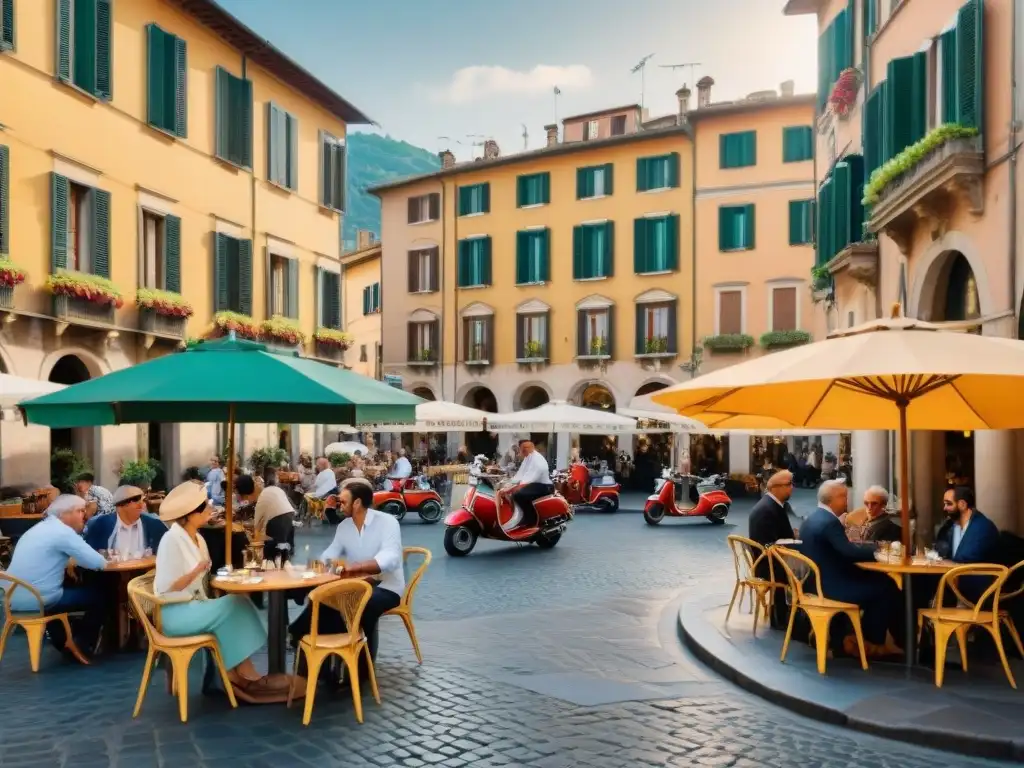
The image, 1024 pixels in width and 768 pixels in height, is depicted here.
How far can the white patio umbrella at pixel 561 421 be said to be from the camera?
67.6 feet

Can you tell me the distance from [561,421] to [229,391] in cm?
1456

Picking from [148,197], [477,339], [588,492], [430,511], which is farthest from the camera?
[477,339]

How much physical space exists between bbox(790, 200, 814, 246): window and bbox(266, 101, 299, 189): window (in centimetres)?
1645

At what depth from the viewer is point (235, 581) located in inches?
251

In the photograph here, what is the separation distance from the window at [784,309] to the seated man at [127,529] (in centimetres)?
2636

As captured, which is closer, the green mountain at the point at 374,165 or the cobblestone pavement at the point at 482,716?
the cobblestone pavement at the point at 482,716

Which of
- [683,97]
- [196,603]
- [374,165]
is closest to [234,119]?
[196,603]

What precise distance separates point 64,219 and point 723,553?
12.4 meters

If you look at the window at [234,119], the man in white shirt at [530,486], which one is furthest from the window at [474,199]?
the man in white shirt at [530,486]

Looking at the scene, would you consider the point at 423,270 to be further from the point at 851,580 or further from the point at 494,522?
the point at 851,580

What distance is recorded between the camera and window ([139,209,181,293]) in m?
19.2

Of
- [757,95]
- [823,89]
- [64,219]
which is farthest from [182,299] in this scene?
[757,95]

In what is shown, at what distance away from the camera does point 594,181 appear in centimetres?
3450

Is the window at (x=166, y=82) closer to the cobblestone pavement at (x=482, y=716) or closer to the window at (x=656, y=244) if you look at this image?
the cobblestone pavement at (x=482, y=716)
